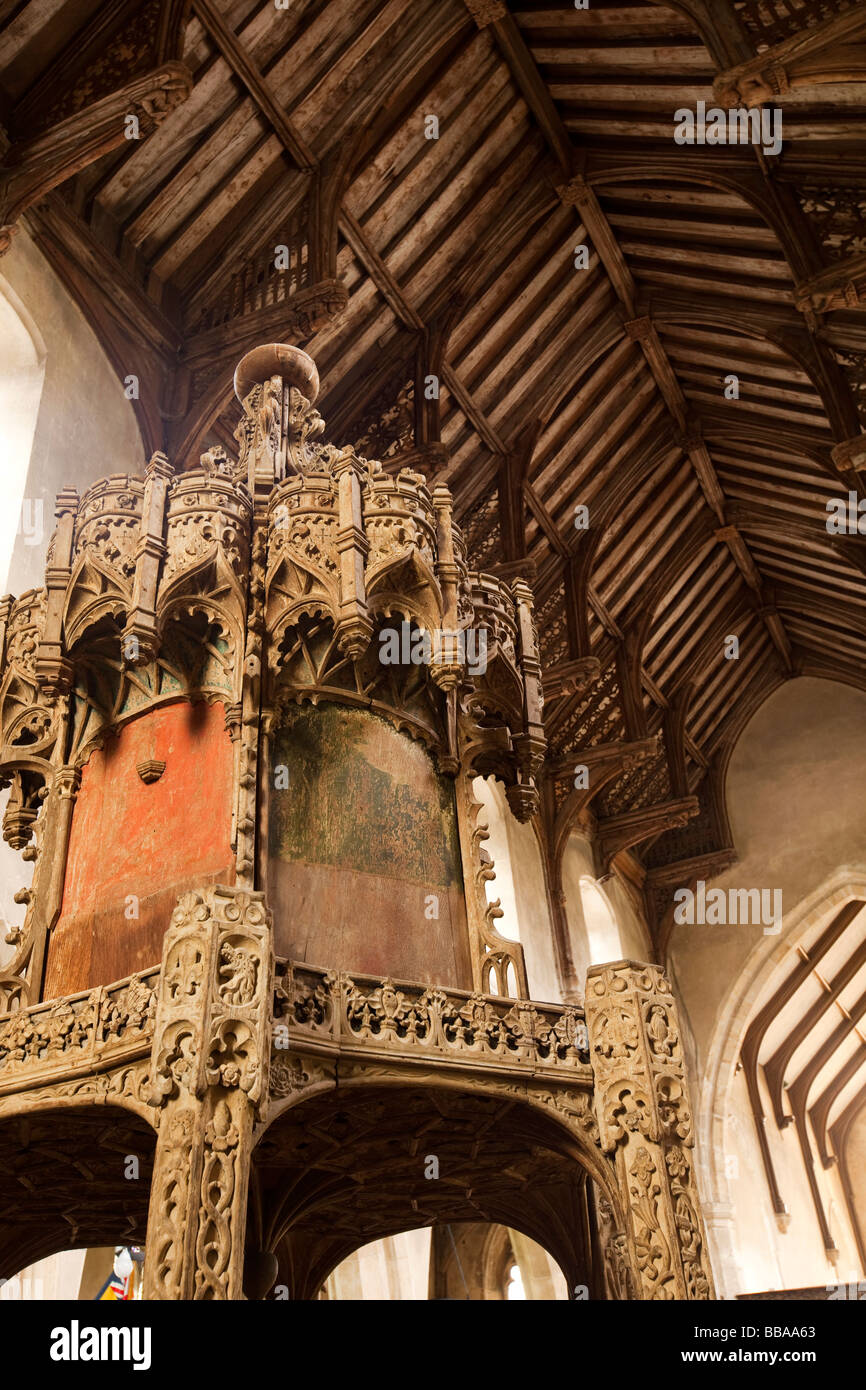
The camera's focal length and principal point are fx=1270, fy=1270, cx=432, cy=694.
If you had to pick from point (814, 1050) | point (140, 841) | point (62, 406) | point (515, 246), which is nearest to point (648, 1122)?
point (140, 841)

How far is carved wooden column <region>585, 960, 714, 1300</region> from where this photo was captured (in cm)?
445

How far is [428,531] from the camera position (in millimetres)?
5758

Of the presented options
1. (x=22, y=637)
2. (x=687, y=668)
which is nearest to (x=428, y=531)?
(x=22, y=637)

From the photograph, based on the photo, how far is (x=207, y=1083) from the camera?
3926 millimetres

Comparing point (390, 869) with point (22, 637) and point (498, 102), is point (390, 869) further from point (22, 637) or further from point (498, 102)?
point (498, 102)

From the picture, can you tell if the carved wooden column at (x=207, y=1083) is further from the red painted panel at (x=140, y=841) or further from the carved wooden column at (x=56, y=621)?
the carved wooden column at (x=56, y=621)

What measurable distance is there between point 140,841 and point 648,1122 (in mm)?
2308

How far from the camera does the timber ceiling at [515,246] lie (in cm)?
901

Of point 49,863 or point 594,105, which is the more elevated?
point 594,105

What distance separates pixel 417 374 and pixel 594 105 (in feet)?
9.48

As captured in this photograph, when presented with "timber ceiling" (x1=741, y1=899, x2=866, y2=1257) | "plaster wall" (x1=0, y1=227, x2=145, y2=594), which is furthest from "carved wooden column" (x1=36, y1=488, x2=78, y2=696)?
"timber ceiling" (x1=741, y1=899, x2=866, y2=1257)

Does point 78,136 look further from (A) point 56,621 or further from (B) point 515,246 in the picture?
Answer: (B) point 515,246

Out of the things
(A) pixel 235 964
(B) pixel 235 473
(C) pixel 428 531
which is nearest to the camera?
(A) pixel 235 964
